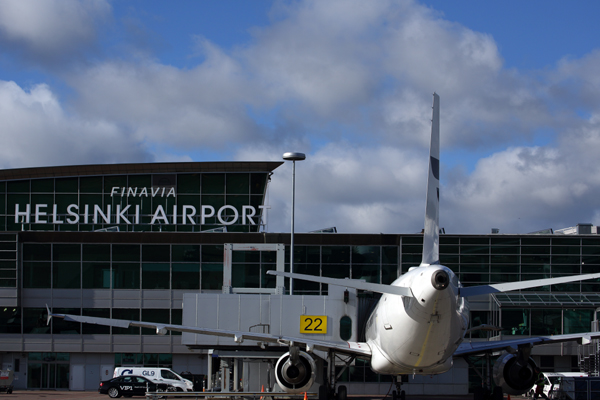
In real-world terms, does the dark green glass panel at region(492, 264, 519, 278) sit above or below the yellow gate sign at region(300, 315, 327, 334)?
above

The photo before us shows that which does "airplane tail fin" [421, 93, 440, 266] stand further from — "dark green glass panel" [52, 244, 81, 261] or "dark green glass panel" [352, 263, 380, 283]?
"dark green glass panel" [52, 244, 81, 261]

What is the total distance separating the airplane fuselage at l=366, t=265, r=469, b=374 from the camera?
22281 millimetres

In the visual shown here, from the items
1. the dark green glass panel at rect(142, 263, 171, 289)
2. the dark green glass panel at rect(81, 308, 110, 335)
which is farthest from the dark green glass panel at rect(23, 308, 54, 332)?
the dark green glass panel at rect(142, 263, 171, 289)

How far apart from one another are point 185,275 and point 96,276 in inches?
278

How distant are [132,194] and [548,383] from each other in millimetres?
35572

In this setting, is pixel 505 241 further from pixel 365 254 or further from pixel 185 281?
pixel 185 281

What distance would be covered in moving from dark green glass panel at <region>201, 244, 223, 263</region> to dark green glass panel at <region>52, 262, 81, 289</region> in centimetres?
999

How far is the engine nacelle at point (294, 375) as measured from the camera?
29.1 metres

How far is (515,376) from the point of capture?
29797mm

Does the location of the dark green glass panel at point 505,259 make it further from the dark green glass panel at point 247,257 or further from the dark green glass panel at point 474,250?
the dark green glass panel at point 247,257

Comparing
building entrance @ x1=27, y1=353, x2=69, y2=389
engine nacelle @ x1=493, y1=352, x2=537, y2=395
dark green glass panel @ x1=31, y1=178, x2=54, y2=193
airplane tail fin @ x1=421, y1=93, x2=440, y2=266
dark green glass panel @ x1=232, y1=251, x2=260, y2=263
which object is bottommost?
building entrance @ x1=27, y1=353, x2=69, y2=389

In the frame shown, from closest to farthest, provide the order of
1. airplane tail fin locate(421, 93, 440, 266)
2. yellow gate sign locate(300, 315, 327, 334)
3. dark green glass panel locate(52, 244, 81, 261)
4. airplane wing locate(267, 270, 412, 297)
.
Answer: airplane wing locate(267, 270, 412, 297)
airplane tail fin locate(421, 93, 440, 266)
yellow gate sign locate(300, 315, 327, 334)
dark green glass panel locate(52, 244, 81, 261)

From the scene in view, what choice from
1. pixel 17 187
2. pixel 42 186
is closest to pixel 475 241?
pixel 42 186

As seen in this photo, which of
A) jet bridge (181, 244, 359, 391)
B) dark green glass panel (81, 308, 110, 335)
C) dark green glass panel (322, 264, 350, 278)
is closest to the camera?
jet bridge (181, 244, 359, 391)
